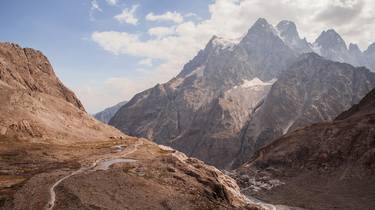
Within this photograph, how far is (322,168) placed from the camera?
5930 inches

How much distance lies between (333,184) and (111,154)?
2923 inches

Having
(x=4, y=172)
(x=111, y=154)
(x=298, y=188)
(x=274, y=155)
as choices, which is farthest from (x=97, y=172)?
(x=274, y=155)

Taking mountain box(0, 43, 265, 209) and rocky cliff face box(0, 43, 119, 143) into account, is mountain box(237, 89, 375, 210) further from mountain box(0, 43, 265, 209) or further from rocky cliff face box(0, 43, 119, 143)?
rocky cliff face box(0, 43, 119, 143)

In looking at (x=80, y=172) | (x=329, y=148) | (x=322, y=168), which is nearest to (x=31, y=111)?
(x=80, y=172)

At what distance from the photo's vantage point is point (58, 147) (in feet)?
406

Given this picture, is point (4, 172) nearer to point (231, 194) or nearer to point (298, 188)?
point (231, 194)

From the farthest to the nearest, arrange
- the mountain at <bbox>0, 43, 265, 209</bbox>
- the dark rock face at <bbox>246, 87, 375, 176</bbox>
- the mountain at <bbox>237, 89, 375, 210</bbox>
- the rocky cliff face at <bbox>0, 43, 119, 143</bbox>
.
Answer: the dark rock face at <bbox>246, 87, 375, 176</bbox> → the rocky cliff face at <bbox>0, 43, 119, 143</bbox> → the mountain at <bbox>237, 89, 375, 210</bbox> → the mountain at <bbox>0, 43, 265, 209</bbox>

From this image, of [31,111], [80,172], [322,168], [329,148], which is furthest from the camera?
[329,148]

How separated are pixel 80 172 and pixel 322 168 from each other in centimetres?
9961

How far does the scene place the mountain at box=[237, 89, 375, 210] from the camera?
12500cm

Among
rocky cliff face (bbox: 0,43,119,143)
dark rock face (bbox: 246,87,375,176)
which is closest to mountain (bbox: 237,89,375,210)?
dark rock face (bbox: 246,87,375,176)

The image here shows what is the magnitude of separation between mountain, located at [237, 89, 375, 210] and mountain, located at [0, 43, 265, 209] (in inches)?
1328

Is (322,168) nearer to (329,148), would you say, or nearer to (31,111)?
(329,148)

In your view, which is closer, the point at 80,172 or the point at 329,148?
the point at 80,172
